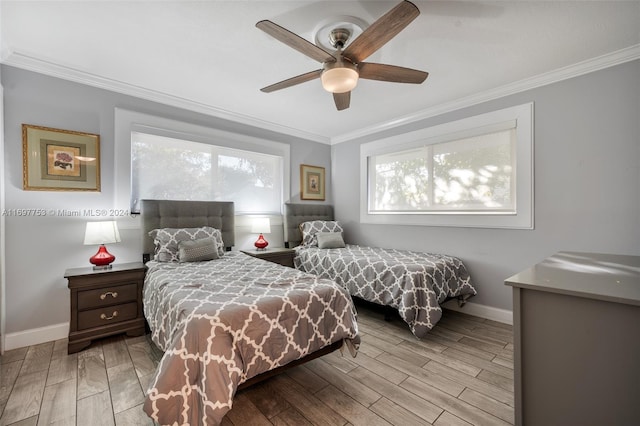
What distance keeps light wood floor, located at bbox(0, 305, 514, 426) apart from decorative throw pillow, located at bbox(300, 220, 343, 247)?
1842 mm

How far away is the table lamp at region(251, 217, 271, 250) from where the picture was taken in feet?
12.3

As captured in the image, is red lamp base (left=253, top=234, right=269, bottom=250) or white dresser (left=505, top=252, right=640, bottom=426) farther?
red lamp base (left=253, top=234, right=269, bottom=250)

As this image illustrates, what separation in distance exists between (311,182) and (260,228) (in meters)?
1.41

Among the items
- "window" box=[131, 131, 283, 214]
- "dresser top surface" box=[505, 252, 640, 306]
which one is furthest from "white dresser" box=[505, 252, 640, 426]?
"window" box=[131, 131, 283, 214]

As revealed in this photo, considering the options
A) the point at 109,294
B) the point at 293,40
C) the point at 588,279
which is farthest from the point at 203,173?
the point at 588,279

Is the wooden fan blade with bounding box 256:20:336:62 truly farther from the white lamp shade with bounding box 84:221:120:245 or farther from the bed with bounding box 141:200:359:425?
the white lamp shade with bounding box 84:221:120:245

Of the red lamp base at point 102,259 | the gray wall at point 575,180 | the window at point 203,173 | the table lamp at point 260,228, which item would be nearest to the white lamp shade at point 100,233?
the red lamp base at point 102,259

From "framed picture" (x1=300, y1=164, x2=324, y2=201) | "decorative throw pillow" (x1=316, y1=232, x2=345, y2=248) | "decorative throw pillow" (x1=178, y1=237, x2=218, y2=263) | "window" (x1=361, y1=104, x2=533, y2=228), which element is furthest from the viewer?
"framed picture" (x1=300, y1=164, x2=324, y2=201)

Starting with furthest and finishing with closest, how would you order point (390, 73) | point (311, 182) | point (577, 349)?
point (311, 182)
point (390, 73)
point (577, 349)

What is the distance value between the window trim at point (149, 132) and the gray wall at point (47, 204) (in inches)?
2.7

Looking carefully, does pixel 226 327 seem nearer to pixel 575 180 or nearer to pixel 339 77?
pixel 339 77

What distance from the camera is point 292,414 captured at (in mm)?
1632

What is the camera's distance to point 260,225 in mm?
3754

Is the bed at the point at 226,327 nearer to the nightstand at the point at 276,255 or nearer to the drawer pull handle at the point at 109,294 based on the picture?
the drawer pull handle at the point at 109,294
